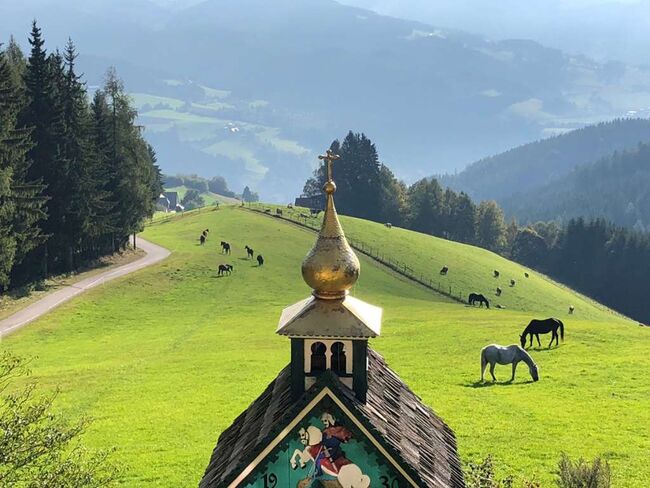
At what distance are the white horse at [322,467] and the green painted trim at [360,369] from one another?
92cm

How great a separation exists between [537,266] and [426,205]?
121 ft

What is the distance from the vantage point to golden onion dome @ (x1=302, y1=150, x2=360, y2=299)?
10.1 meters

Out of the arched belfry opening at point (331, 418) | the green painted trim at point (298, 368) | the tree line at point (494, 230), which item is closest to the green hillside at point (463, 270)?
the tree line at point (494, 230)

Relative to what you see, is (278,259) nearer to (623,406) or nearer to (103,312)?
(103,312)

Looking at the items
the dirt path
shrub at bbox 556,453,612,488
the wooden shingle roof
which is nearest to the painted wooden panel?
the wooden shingle roof

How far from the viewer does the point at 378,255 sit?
77750 mm

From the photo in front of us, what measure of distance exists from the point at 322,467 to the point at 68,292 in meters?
45.6

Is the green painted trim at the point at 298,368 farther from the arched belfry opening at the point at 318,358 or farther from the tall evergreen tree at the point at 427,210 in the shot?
the tall evergreen tree at the point at 427,210

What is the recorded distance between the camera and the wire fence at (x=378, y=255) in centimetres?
6869

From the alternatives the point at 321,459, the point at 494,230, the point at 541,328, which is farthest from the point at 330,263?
the point at 494,230

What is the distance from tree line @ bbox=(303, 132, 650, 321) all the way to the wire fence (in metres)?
24.6

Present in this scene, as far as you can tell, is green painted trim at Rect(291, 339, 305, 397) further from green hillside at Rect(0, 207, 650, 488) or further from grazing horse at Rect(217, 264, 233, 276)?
grazing horse at Rect(217, 264, 233, 276)

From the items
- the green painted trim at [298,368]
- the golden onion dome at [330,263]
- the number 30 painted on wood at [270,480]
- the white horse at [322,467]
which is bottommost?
the number 30 painted on wood at [270,480]

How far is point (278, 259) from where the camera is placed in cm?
6725
